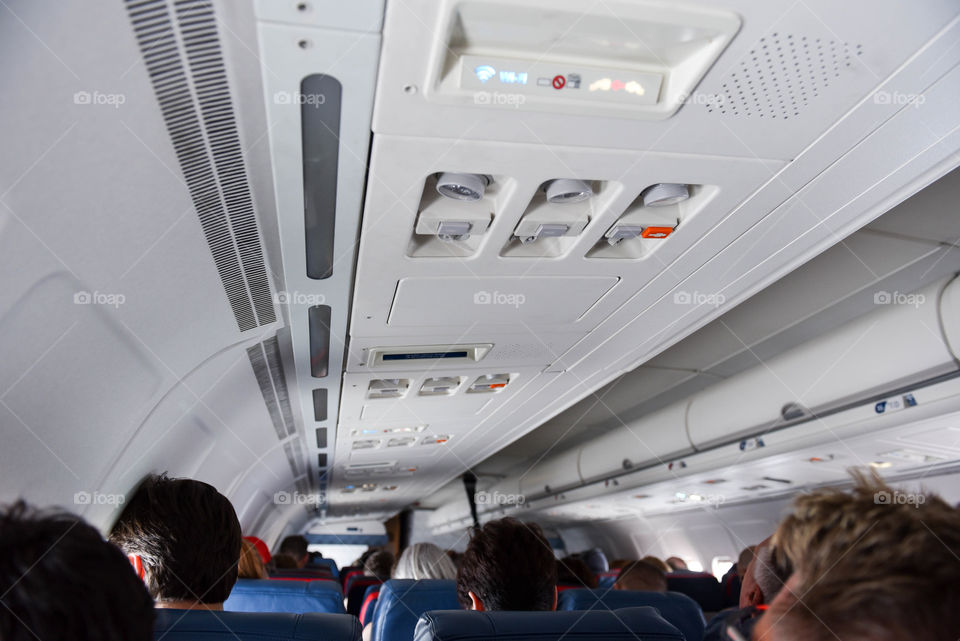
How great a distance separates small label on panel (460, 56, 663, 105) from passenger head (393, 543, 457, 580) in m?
4.16

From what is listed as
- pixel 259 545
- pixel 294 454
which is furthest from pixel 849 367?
pixel 294 454

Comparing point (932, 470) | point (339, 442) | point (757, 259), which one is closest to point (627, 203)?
point (757, 259)

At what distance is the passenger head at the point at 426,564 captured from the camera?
5.16m

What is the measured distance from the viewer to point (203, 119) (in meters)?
1.96

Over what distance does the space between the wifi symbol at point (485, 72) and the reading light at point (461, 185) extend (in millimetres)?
574

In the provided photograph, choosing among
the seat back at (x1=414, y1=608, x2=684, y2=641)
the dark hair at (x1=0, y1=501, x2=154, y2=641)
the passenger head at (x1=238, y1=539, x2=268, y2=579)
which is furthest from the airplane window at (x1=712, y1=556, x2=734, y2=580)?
the dark hair at (x1=0, y1=501, x2=154, y2=641)

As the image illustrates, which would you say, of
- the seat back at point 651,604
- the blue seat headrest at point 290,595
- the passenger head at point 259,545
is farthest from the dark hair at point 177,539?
the passenger head at point 259,545

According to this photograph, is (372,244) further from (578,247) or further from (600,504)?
(600,504)

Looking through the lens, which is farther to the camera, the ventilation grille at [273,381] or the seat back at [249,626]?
the ventilation grille at [273,381]

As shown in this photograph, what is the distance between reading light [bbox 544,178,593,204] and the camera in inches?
99.0

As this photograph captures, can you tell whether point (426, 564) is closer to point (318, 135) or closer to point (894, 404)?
point (894, 404)

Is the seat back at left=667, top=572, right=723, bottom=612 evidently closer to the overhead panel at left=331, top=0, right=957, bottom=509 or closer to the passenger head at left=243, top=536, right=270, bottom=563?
the overhead panel at left=331, top=0, right=957, bottom=509

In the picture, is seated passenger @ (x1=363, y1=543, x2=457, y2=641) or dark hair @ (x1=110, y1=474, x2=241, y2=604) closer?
dark hair @ (x1=110, y1=474, x2=241, y2=604)

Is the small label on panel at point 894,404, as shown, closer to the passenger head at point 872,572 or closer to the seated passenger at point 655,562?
the seated passenger at point 655,562
